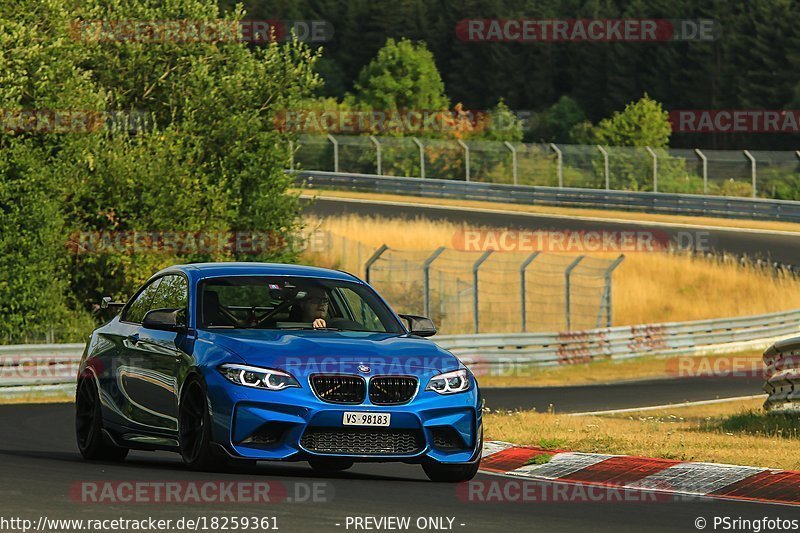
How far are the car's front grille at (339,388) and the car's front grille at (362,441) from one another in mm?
210

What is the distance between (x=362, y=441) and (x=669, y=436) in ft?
19.1

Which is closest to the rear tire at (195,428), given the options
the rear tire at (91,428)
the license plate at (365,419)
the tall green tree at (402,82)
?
the license plate at (365,419)

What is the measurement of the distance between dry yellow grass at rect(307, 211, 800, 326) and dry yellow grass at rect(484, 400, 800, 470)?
2135cm

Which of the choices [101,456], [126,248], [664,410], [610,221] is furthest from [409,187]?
[101,456]

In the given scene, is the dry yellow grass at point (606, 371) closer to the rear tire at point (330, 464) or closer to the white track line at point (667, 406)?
the white track line at point (667, 406)

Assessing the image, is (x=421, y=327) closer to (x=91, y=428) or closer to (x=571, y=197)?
(x=91, y=428)

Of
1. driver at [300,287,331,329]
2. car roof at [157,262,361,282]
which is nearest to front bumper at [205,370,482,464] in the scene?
driver at [300,287,331,329]

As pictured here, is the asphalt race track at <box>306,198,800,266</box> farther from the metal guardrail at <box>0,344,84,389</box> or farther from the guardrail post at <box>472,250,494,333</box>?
the metal guardrail at <box>0,344,84,389</box>

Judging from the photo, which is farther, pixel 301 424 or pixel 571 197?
pixel 571 197

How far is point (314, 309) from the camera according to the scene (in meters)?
12.4

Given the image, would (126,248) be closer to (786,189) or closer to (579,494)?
(579,494)

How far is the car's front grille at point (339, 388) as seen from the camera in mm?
11125

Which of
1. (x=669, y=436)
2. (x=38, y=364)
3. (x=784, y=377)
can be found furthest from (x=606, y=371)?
(x=669, y=436)

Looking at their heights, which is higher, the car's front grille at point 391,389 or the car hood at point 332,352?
the car hood at point 332,352
